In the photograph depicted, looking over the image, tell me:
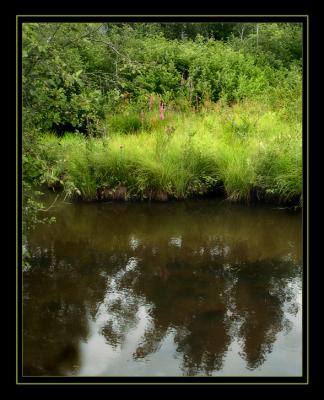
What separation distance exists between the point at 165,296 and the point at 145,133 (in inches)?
209

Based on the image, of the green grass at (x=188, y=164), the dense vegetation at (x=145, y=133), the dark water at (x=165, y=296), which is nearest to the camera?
the dark water at (x=165, y=296)

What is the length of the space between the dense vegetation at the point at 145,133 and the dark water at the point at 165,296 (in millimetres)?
841

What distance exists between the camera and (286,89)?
13578 mm

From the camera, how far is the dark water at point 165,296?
4.42 meters

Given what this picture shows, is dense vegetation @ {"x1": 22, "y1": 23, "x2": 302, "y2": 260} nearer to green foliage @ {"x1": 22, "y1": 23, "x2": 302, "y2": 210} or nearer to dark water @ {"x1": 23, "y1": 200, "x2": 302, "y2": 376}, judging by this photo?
green foliage @ {"x1": 22, "y1": 23, "x2": 302, "y2": 210}

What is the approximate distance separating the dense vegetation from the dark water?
841mm

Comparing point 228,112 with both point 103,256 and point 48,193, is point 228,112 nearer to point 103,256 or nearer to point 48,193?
point 48,193

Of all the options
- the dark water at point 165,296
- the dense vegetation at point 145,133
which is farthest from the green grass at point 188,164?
the dark water at point 165,296

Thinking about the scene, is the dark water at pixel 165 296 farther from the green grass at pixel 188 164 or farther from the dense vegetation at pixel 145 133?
the dense vegetation at pixel 145 133

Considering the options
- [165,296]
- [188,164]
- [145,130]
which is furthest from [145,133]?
[165,296]

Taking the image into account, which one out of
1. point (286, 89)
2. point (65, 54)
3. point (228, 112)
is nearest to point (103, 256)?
point (65, 54)

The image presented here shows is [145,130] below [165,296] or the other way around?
the other way around

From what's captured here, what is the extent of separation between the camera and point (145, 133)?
1035cm

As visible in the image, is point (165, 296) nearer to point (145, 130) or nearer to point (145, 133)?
point (145, 133)
